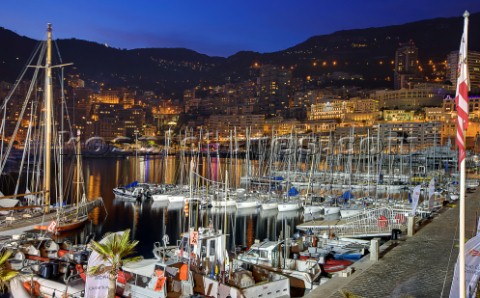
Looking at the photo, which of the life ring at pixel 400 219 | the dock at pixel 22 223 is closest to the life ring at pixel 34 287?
the dock at pixel 22 223

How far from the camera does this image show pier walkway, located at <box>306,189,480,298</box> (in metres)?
11.4

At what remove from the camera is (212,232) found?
15039 mm

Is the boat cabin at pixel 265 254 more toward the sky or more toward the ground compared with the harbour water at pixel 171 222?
more toward the sky

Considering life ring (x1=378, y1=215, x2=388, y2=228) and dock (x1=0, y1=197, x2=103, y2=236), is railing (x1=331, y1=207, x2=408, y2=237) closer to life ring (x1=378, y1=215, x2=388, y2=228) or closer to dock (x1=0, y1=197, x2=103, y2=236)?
life ring (x1=378, y1=215, x2=388, y2=228)

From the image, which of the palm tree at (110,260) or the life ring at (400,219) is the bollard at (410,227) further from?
the palm tree at (110,260)

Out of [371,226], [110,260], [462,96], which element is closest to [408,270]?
[110,260]

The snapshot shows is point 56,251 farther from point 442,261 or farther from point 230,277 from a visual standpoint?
point 442,261

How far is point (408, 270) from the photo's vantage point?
13.3 meters

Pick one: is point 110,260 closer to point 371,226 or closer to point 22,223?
point 22,223

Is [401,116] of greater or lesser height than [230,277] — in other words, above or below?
above

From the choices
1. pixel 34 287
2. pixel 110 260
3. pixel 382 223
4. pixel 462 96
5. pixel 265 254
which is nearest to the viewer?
pixel 462 96

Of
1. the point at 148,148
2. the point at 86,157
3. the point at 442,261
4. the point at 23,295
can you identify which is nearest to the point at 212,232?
the point at 23,295

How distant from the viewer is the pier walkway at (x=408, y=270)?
1141 cm

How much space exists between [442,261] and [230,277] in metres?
6.29
